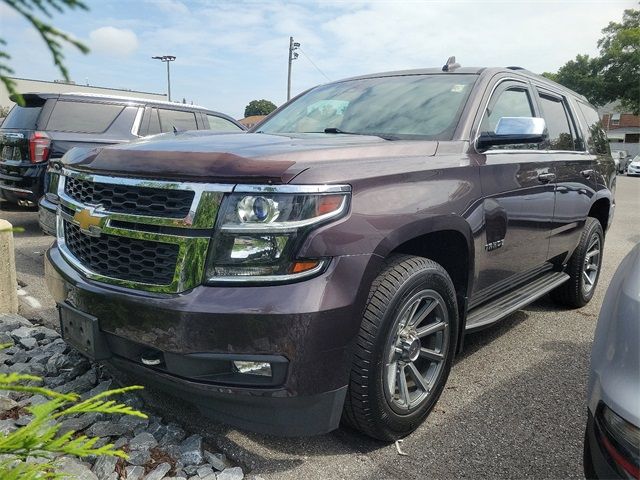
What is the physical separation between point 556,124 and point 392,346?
109 inches

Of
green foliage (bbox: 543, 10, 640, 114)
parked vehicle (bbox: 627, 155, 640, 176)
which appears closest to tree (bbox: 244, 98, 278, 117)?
green foliage (bbox: 543, 10, 640, 114)

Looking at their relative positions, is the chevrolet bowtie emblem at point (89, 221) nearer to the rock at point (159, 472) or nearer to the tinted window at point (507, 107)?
the rock at point (159, 472)

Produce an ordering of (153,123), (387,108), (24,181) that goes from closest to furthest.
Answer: (387,108) < (24,181) < (153,123)

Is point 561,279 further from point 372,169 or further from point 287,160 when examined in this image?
point 287,160

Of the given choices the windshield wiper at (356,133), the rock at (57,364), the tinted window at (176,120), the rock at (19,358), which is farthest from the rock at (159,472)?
the tinted window at (176,120)

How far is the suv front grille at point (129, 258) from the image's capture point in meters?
2.08

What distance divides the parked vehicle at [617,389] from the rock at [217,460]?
1434mm

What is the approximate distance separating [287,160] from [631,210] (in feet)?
45.6

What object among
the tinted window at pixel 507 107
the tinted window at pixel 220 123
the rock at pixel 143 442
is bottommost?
the rock at pixel 143 442

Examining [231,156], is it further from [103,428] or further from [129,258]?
[103,428]

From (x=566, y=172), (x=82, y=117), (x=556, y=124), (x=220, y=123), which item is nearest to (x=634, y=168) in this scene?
(x=220, y=123)

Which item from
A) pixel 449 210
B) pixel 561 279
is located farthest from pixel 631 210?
pixel 449 210

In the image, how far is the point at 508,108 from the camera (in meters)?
3.47

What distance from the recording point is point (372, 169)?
89.0 inches
